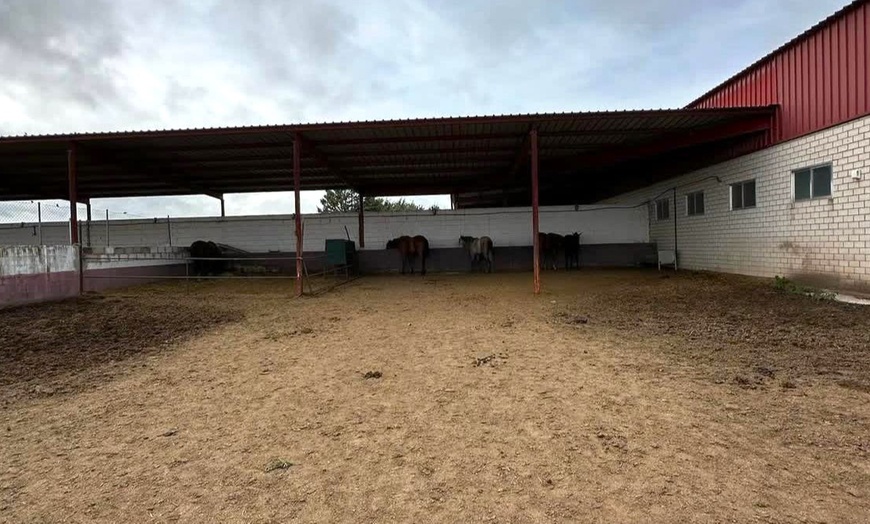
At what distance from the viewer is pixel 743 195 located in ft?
36.9

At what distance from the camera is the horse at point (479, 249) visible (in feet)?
54.0

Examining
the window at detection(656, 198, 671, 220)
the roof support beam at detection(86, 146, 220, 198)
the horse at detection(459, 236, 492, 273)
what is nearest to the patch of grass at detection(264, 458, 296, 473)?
the roof support beam at detection(86, 146, 220, 198)

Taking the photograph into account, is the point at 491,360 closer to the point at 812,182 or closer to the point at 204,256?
the point at 812,182

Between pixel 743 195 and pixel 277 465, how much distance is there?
12379 mm

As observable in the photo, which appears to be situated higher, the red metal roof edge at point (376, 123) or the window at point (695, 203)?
the red metal roof edge at point (376, 123)

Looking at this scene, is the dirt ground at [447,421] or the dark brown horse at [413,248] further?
the dark brown horse at [413,248]

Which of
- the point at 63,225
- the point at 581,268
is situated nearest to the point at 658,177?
the point at 581,268

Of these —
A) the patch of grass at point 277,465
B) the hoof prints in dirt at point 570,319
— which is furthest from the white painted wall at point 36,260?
the hoof prints in dirt at point 570,319

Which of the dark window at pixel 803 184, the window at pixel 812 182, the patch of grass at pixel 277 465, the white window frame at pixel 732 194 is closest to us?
the patch of grass at pixel 277 465

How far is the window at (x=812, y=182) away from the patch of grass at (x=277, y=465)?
413 inches

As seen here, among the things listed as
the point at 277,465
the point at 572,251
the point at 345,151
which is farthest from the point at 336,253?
the point at 277,465

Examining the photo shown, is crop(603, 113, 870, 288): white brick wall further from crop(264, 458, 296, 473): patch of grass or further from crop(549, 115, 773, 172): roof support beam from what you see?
crop(264, 458, 296, 473): patch of grass

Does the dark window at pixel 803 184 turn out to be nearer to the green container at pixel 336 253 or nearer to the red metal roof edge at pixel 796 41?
the red metal roof edge at pixel 796 41

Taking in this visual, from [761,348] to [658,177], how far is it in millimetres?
11818
